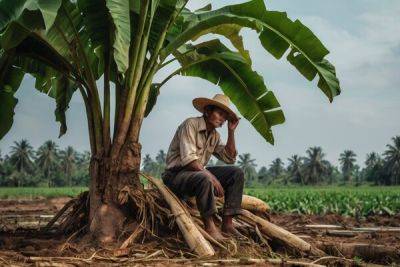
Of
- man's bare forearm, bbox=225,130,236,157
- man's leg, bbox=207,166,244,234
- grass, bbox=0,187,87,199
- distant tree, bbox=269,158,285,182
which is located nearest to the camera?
man's leg, bbox=207,166,244,234

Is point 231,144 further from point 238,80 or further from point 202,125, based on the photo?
point 238,80

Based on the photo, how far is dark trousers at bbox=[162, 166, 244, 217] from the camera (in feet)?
18.2

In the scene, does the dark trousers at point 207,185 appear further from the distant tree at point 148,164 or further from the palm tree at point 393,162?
the distant tree at point 148,164

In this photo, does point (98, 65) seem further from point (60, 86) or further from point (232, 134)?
point (232, 134)

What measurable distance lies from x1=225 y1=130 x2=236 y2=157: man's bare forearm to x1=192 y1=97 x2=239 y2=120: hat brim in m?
0.19

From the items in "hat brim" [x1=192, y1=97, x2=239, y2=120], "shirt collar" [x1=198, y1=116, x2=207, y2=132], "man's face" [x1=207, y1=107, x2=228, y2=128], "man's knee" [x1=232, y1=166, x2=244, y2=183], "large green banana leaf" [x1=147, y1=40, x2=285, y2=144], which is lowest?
"man's knee" [x1=232, y1=166, x2=244, y2=183]

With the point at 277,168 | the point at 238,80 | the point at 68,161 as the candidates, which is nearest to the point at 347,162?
the point at 277,168

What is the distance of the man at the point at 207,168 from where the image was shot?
5602 millimetres

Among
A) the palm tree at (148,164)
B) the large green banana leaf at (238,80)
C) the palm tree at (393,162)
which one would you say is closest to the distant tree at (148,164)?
the palm tree at (148,164)

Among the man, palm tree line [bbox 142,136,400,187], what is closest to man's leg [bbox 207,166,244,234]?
the man

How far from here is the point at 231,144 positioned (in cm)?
613

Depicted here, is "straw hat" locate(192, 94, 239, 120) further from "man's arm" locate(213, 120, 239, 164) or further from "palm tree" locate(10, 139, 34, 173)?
"palm tree" locate(10, 139, 34, 173)

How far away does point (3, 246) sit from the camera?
5.77 meters

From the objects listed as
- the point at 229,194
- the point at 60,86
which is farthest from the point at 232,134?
the point at 60,86
